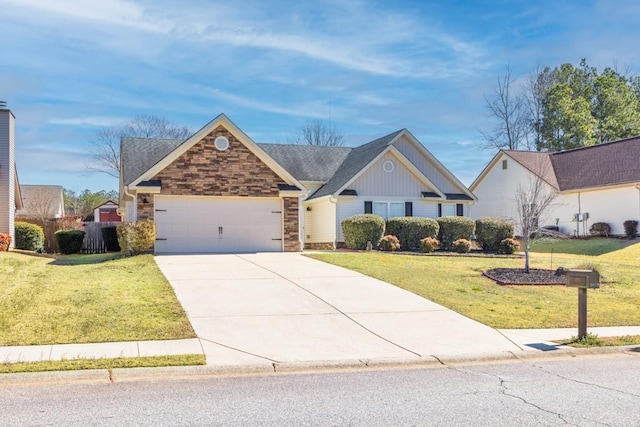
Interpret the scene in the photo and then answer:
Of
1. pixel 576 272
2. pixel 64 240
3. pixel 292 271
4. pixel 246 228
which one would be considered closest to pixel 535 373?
pixel 576 272

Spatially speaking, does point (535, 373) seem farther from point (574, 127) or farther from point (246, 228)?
point (574, 127)

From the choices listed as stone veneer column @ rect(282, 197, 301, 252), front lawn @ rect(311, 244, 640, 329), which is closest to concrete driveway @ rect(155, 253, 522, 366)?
front lawn @ rect(311, 244, 640, 329)

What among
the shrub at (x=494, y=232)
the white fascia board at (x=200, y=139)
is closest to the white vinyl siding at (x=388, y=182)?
the shrub at (x=494, y=232)

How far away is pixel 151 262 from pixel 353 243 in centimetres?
1008

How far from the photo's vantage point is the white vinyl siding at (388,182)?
2839 centimetres

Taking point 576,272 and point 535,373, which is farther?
point 576,272

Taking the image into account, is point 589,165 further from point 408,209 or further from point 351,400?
point 351,400

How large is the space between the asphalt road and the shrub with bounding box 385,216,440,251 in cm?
1824

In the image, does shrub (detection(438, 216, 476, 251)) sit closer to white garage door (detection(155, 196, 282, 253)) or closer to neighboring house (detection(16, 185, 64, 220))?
white garage door (detection(155, 196, 282, 253))

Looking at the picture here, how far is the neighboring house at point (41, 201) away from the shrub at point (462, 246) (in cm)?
3543

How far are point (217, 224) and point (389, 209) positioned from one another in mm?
9014

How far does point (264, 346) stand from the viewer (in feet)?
30.0

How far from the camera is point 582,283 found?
9.73 metres

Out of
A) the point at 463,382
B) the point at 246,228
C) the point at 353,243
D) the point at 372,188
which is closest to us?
the point at 463,382
